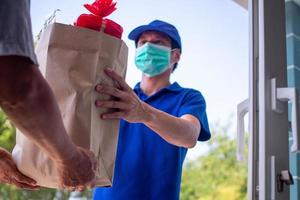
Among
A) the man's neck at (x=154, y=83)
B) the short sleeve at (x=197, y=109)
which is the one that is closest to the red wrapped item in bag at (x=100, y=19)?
the short sleeve at (x=197, y=109)

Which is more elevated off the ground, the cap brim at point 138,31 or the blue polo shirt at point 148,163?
the cap brim at point 138,31

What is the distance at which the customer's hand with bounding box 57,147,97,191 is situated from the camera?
740 mm

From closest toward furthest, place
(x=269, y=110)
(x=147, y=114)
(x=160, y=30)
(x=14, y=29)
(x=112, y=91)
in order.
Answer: (x=14, y=29) < (x=112, y=91) < (x=147, y=114) < (x=269, y=110) < (x=160, y=30)

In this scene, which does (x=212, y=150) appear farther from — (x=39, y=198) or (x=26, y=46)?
(x=26, y=46)

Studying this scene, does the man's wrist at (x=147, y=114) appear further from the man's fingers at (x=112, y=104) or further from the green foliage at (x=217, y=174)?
the green foliage at (x=217, y=174)

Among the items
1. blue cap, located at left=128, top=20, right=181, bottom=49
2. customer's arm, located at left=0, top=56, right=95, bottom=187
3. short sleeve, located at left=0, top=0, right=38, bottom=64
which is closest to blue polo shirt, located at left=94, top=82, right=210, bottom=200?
blue cap, located at left=128, top=20, right=181, bottom=49

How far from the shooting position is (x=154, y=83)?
1462 millimetres

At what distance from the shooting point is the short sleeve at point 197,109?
127 cm

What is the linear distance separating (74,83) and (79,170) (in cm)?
19

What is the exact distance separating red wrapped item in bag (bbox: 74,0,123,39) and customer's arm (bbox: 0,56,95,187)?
285 mm

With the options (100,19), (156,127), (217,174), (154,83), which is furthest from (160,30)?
(217,174)

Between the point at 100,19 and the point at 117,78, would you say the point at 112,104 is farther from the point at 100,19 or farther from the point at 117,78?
the point at 100,19

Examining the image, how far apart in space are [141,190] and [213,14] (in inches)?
156

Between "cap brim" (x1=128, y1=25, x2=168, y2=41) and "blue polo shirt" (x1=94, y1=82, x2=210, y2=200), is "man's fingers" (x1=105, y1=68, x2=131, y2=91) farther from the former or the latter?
"cap brim" (x1=128, y1=25, x2=168, y2=41)
